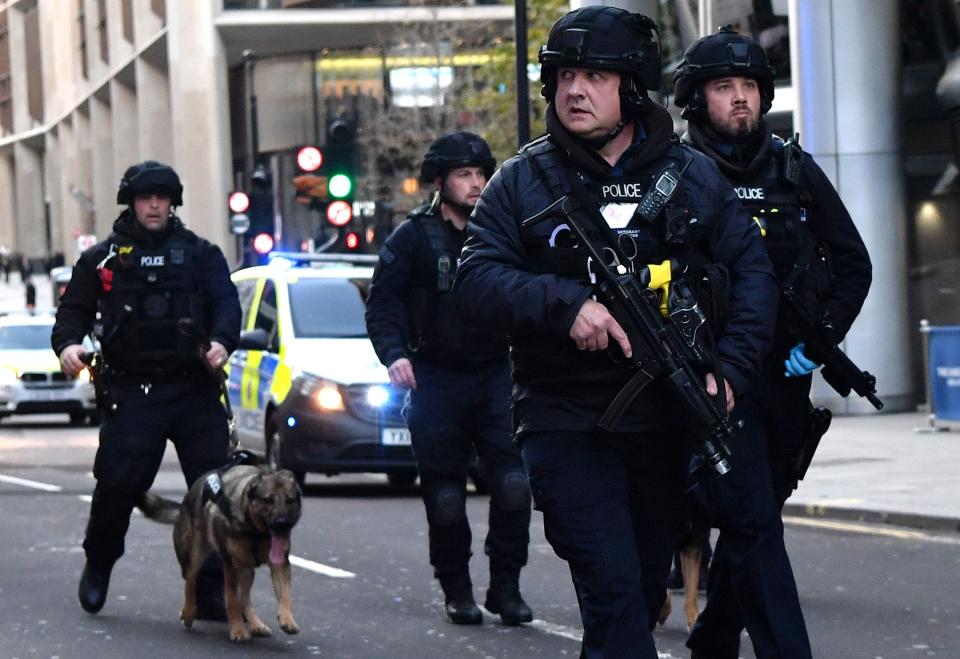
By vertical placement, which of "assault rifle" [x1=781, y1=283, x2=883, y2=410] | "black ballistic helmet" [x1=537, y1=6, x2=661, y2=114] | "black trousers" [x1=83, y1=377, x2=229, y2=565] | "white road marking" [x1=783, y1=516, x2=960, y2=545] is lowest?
"white road marking" [x1=783, y1=516, x2=960, y2=545]

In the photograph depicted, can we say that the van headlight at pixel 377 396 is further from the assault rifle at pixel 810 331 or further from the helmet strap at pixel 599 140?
the helmet strap at pixel 599 140

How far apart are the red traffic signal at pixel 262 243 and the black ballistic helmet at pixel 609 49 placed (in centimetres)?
2268

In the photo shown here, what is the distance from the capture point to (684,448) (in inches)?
204

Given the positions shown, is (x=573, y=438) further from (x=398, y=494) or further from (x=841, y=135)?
(x=841, y=135)

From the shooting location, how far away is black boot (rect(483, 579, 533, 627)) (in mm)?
8266

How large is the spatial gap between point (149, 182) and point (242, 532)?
1.56 m

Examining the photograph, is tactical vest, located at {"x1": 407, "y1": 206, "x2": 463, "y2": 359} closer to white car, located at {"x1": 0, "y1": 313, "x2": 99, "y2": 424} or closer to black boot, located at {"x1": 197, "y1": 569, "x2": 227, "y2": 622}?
black boot, located at {"x1": 197, "y1": 569, "x2": 227, "y2": 622}

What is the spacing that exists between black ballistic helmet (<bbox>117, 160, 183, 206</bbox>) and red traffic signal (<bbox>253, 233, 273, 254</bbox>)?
19252 millimetres

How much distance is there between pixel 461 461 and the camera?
Result: 8.43 meters

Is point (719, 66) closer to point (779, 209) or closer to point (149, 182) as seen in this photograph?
point (779, 209)

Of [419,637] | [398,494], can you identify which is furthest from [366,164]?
[419,637]

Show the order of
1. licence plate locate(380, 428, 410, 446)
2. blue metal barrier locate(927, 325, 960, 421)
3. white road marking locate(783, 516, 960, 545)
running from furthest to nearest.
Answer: blue metal barrier locate(927, 325, 960, 421)
licence plate locate(380, 428, 410, 446)
white road marking locate(783, 516, 960, 545)

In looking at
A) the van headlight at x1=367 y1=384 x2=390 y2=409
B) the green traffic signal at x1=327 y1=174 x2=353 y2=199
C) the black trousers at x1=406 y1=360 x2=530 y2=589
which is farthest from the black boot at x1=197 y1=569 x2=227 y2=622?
the green traffic signal at x1=327 y1=174 x2=353 y2=199

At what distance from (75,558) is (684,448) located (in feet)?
21.9
